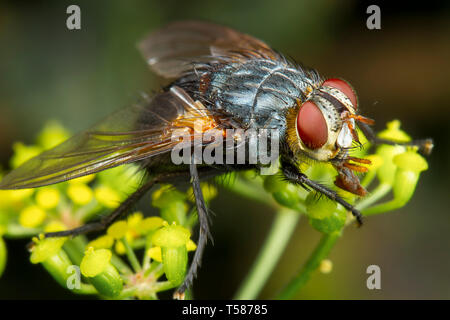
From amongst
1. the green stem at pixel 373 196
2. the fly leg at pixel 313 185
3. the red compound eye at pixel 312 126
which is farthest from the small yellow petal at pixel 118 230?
the green stem at pixel 373 196

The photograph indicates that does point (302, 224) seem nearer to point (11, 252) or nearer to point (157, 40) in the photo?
point (157, 40)

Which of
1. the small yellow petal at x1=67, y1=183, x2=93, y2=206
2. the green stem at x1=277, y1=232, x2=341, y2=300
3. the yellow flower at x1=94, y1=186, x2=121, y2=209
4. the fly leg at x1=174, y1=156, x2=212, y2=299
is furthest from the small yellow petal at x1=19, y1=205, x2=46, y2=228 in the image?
the green stem at x1=277, y1=232, x2=341, y2=300

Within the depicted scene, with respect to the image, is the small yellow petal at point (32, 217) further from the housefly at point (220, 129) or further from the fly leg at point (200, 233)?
the fly leg at point (200, 233)

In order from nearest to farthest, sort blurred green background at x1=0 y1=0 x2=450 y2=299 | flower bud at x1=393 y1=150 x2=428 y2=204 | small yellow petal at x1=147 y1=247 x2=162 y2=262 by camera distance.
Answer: small yellow petal at x1=147 y1=247 x2=162 y2=262 < flower bud at x1=393 y1=150 x2=428 y2=204 < blurred green background at x1=0 y1=0 x2=450 y2=299

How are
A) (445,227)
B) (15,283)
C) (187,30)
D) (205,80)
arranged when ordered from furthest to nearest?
(445,227), (15,283), (187,30), (205,80)

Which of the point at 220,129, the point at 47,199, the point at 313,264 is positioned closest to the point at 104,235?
the point at 47,199

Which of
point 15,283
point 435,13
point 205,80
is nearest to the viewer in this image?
point 205,80

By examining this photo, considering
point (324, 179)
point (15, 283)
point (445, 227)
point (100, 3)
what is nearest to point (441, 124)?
point (445, 227)

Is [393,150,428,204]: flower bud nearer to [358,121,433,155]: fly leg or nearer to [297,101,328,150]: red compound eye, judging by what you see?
[358,121,433,155]: fly leg
